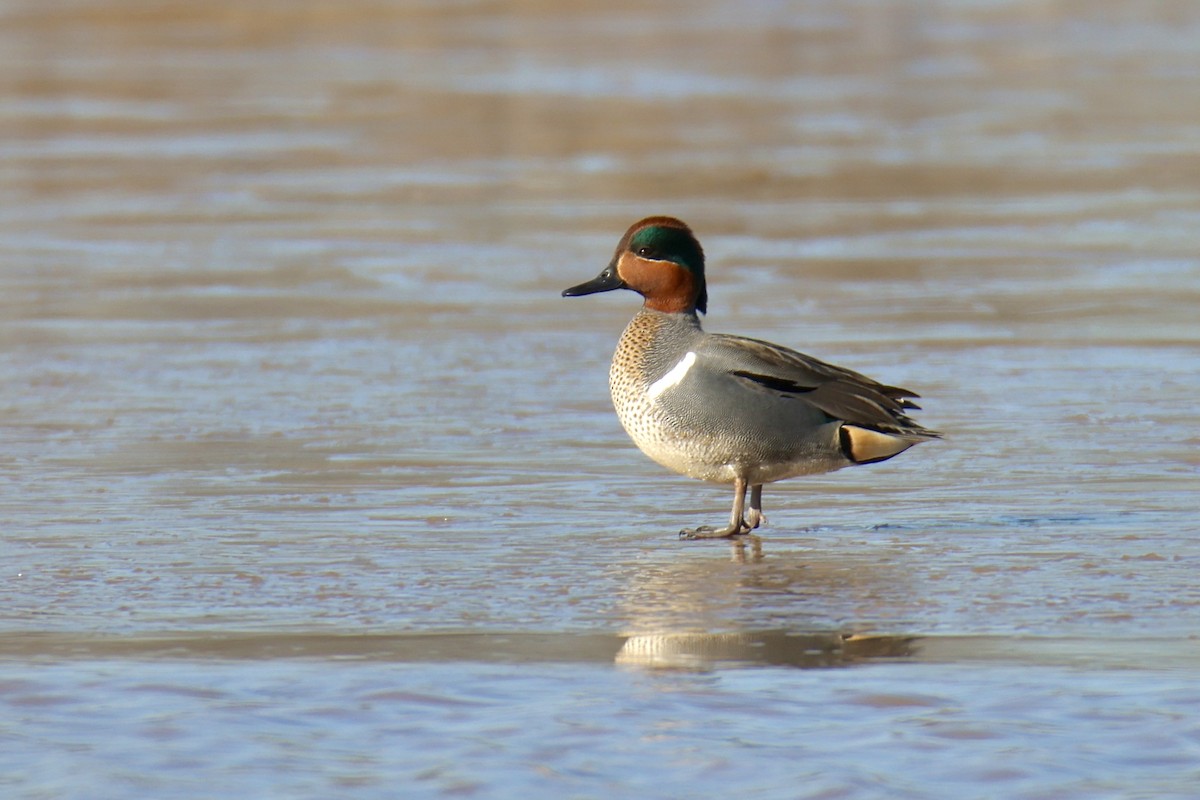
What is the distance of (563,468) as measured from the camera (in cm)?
734

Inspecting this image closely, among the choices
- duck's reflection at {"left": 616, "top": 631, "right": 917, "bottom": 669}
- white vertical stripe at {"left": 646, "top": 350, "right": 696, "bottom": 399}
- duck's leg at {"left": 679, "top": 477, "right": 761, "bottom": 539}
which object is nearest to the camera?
duck's reflection at {"left": 616, "top": 631, "right": 917, "bottom": 669}

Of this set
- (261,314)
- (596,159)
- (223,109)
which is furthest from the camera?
(223,109)

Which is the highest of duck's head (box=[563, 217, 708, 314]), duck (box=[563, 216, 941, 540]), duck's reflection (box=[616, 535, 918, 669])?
duck's head (box=[563, 217, 708, 314])

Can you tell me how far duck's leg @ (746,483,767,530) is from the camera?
654cm

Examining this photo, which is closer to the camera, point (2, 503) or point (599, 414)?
point (2, 503)

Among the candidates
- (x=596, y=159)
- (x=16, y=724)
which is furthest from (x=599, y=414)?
(x=596, y=159)

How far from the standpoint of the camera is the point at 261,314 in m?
10.4

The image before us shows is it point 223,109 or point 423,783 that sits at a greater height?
point 223,109

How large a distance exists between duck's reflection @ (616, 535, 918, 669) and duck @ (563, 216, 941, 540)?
0.32 m

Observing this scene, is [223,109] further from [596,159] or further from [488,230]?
[488,230]

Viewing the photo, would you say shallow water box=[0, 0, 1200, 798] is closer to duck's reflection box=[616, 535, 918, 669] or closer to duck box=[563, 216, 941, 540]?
duck's reflection box=[616, 535, 918, 669]

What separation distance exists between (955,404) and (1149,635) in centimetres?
318

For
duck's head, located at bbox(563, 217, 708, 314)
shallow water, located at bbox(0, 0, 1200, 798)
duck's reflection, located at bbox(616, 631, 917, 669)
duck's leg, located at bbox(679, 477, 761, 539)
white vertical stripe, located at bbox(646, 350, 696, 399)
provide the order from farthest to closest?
1. duck's head, located at bbox(563, 217, 708, 314)
2. white vertical stripe, located at bbox(646, 350, 696, 399)
3. duck's leg, located at bbox(679, 477, 761, 539)
4. duck's reflection, located at bbox(616, 631, 917, 669)
5. shallow water, located at bbox(0, 0, 1200, 798)

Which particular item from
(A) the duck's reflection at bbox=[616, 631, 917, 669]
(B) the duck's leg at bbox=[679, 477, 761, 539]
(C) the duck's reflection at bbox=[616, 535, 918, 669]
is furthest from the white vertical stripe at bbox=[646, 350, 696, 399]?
(A) the duck's reflection at bbox=[616, 631, 917, 669]
